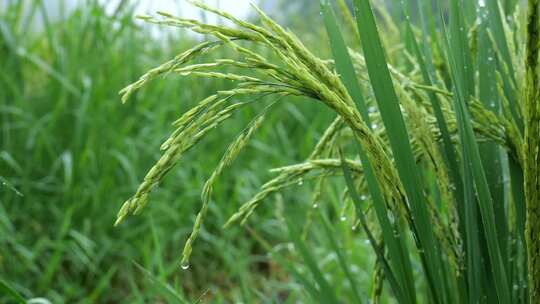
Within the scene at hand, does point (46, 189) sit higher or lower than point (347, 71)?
lower

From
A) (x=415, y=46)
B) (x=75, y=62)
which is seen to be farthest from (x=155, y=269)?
(x=415, y=46)

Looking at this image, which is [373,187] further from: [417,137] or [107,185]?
[107,185]

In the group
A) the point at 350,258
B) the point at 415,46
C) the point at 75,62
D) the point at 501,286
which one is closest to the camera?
the point at 501,286

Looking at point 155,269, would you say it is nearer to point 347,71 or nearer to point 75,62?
point 75,62

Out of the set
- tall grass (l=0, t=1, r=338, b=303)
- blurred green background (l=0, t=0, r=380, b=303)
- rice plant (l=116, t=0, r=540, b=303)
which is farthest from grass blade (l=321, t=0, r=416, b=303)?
tall grass (l=0, t=1, r=338, b=303)

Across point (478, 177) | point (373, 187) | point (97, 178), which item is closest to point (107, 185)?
point (97, 178)

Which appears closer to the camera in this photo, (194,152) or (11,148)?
(11,148)
